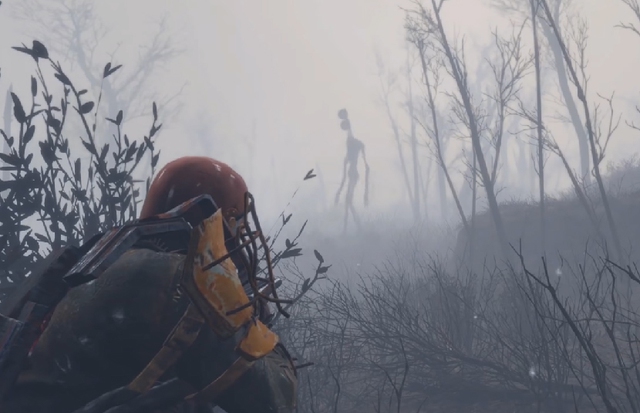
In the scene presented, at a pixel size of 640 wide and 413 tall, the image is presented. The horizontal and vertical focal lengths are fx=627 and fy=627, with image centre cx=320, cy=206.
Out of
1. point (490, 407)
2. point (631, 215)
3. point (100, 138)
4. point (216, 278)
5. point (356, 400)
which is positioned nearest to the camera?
point (216, 278)

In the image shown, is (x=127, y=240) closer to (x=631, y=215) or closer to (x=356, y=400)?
(x=356, y=400)

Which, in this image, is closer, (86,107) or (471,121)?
(86,107)

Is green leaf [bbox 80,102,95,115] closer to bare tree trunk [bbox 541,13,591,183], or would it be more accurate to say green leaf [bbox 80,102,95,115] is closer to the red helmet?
the red helmet

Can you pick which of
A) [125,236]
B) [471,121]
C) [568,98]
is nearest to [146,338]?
[125,236]

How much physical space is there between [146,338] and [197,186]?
0.47 metres

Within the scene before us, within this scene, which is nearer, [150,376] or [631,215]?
[150,376]

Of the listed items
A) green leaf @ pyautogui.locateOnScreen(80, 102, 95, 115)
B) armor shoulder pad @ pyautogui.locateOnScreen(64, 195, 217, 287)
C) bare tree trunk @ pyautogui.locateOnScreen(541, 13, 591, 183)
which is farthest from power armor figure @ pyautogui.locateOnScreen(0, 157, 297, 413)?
bare tree trunk @ pyautogui.locateOnScreen(541, 13, 591, 183)

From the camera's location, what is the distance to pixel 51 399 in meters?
1.40

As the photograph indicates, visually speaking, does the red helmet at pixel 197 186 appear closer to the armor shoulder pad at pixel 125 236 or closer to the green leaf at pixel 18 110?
the armor shoulder pad at pixel 125 236

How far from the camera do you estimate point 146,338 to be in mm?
1390

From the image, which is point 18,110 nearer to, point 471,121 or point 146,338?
point 146,338

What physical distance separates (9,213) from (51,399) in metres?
1.98

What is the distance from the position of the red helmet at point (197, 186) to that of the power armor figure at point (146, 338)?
24 centimetres

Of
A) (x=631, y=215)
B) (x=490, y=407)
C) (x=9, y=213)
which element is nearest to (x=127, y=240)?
(x=9, y=213)
